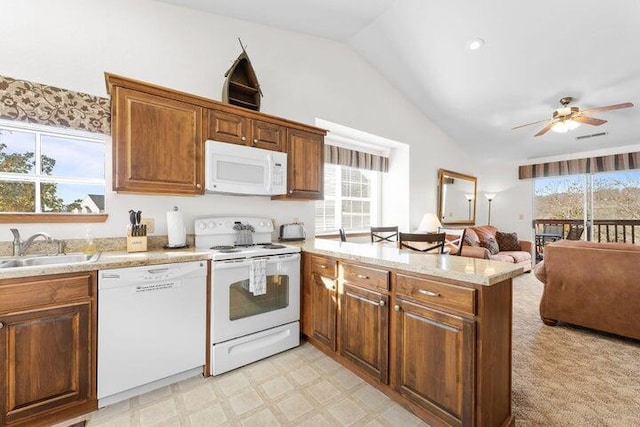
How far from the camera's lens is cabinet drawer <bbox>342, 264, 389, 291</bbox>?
1775mm

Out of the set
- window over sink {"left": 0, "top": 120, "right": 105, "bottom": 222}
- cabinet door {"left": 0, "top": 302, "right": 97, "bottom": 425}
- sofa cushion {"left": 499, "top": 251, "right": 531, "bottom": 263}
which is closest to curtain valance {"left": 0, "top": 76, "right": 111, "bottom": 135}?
window over sink {"left": 0, "top": 120, "right": 105, "bottom": 222}

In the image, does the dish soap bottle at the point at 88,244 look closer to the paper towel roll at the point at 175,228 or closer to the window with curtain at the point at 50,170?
the window with curtain at the point at 50,170

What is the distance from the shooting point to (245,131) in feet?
8.10

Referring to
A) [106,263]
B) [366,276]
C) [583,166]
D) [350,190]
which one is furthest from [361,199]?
[583,166]

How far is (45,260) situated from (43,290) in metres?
0.39

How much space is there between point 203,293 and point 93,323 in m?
0.62

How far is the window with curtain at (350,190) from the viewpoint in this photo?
13.4ft

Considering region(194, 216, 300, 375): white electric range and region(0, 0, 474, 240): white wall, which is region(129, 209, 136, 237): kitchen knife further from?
region(194, 216, 300, 375): white electric range


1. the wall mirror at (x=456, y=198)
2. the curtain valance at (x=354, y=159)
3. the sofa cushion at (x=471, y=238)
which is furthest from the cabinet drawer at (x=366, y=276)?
the wall mirror at (x=456, y=198)

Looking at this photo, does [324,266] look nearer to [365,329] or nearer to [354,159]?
[365,329]

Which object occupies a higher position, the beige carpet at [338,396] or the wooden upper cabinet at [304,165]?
the wooden upper cabinet at [304,165]

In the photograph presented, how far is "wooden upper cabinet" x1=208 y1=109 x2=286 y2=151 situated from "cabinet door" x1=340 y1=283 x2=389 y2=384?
1481 mm

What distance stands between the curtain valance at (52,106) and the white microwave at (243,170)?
79 cm

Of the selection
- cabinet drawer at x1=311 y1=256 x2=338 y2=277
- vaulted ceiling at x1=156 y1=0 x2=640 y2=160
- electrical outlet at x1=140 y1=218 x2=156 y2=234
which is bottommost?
cabinet drawer at x1=311 y1=256 x2=338 y2=277
